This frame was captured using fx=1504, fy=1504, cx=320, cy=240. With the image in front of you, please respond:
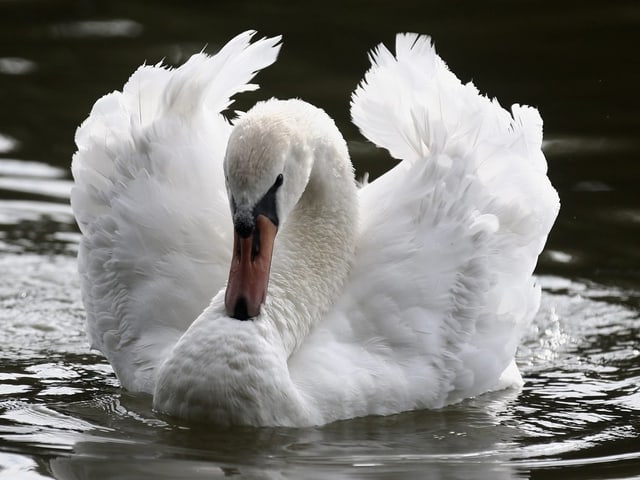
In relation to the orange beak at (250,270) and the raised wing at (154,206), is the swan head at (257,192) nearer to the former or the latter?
the orange beak at (250,270)

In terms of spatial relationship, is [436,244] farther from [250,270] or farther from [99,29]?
[99,29]

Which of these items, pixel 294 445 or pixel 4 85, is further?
pixel 4 85

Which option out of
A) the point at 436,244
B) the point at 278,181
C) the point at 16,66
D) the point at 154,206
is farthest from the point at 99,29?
the point at 278,181

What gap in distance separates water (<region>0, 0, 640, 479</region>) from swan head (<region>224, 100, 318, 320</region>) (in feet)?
2.23

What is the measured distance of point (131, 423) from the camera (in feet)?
23.7

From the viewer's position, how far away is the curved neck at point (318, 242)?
24.9 ft

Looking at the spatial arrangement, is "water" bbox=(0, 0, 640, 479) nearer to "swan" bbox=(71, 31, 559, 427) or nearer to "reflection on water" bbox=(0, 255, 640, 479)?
"reflection on water" bbox=(0, 255, 640, 479)

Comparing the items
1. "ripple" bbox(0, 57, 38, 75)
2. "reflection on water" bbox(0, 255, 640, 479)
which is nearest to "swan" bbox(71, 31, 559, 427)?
"reflection on water" bbox(0, 255, 640, 479)

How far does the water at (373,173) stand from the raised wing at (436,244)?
26 cm

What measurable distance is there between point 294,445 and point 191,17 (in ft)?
31.7

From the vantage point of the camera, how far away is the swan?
702cm

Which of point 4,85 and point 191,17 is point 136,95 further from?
point 191,17

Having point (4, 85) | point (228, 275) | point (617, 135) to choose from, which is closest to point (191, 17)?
point (4, 85)

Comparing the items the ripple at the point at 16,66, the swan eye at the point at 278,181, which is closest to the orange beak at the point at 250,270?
the swan eye at the point at 278,181
